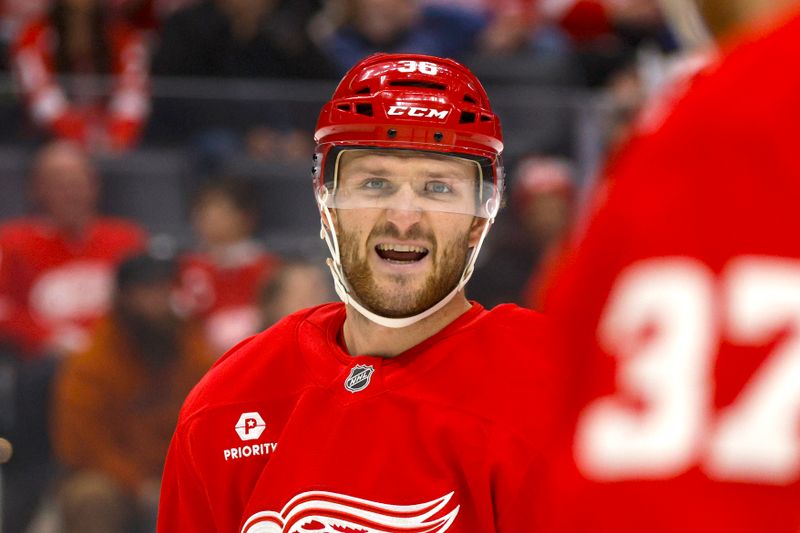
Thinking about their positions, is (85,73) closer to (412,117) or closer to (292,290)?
(292,290)

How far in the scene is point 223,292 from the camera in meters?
3.97

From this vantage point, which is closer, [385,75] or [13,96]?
[385,75]

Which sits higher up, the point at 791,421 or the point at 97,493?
the point at 791,421

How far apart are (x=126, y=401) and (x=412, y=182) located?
7.01 feet

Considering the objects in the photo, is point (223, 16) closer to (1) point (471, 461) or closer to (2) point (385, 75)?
(2) point (385, 75)

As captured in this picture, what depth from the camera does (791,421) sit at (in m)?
0.64

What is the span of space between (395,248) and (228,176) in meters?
2.16

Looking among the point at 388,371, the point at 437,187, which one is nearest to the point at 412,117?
the point at 437,187

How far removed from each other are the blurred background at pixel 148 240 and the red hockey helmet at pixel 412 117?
1.73m

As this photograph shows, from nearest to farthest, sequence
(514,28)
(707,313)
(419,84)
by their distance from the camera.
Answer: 1. (707,313)
2. (419,84)
3. (514,28)

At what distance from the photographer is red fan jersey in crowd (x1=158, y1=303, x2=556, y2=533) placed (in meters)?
1.79

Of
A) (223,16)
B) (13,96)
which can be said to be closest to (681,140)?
(13,96)

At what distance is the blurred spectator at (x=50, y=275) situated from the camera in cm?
377

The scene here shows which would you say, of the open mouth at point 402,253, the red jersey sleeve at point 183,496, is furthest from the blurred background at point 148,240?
the open mouth at point 402,253
